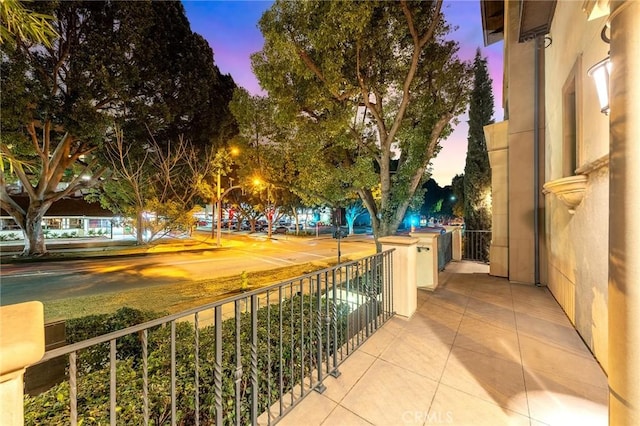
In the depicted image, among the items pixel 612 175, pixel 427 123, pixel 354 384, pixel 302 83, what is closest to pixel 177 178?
pixel 302 83

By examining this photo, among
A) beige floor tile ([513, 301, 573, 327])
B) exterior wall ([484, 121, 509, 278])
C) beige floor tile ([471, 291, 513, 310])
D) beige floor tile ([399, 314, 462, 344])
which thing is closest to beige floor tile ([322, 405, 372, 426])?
beige floor tile ([399, 314, 462, 344])

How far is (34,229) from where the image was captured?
14875 millimetres

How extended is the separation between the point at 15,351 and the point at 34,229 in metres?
20.7

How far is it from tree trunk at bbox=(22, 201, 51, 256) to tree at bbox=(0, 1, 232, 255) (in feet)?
0.13

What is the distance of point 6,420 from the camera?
1044 millimetres

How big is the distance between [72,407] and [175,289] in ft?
26.6

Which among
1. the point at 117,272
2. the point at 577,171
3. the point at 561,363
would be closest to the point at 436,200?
the point at 117,272

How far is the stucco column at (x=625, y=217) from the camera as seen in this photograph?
53.2 inches

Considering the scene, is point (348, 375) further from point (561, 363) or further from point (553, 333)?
point (553, 333)

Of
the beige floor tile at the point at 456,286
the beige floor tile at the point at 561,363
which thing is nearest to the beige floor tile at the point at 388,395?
the beige floor tile at the point at 561,363

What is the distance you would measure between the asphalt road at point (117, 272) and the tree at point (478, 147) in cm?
1026

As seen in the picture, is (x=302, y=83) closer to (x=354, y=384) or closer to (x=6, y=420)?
(x=354, y=384)

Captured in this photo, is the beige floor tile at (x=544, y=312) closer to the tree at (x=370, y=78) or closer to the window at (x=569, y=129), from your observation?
the window at (x=569, y=129)

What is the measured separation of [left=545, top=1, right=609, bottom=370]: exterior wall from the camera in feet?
9.71
